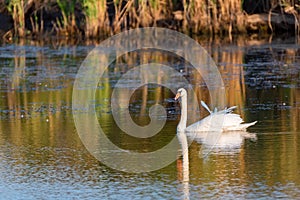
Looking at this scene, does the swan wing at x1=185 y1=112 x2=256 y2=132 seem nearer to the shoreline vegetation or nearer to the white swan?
the white swan

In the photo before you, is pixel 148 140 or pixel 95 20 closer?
pixel 148 140

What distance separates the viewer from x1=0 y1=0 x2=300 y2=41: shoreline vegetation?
21.1 metres

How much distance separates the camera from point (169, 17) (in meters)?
22.2

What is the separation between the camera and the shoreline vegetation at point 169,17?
21.1 m

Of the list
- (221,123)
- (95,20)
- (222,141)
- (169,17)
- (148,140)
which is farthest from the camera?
(169,17)

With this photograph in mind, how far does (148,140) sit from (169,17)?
13015mm

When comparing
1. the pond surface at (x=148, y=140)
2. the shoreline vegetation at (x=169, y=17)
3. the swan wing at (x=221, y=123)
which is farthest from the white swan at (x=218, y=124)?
the shoreline vegetation at (x=169, y=17)

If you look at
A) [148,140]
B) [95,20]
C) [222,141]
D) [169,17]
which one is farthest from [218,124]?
[169,17]

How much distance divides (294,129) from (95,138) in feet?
7.28

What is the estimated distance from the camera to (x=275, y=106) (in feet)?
36.8

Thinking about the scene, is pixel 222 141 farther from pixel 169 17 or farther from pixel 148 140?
pixel 169 17

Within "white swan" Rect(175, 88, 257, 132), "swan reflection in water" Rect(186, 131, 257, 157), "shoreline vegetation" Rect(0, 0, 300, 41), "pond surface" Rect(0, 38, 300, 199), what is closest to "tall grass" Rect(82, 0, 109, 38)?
Result: "shoreline vegetation" Rect(0, 0, 300, 41)

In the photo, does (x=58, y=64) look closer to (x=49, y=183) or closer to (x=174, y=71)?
(x=174, y=71)

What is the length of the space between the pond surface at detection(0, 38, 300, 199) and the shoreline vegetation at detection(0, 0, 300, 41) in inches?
174
